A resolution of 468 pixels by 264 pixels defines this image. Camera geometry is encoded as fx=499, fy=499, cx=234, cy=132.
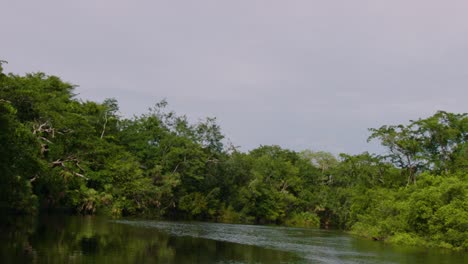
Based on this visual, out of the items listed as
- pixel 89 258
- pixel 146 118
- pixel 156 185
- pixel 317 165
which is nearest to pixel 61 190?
pixel 156 185

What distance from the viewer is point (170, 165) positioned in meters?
70.2

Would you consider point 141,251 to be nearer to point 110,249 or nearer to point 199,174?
point 110,249

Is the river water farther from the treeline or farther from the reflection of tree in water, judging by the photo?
the treeline

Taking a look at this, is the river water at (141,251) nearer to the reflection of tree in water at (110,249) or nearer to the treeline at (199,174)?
the reflection of tree in water at (110,249)

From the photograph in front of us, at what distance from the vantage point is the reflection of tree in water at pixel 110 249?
20594 millimetres

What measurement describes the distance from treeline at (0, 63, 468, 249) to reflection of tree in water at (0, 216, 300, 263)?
636 cm

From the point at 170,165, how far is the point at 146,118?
8244mm

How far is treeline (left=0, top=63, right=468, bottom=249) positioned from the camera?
40.9 meters

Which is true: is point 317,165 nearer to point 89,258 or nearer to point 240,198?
point 240,198

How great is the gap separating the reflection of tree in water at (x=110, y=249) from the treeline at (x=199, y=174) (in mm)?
6360

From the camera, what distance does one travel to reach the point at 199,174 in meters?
72.8

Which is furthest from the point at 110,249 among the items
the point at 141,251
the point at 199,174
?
the point at 199,174

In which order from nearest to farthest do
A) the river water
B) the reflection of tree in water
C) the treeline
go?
the reflection of tree in water → the river water → the treeline

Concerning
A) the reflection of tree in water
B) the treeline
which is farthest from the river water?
the treeline
